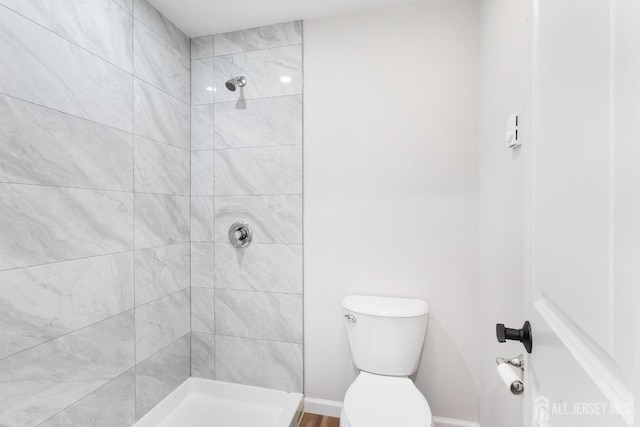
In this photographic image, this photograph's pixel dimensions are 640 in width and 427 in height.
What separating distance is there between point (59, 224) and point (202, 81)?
1180 mm

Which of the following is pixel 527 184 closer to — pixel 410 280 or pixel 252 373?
pixel 410 280

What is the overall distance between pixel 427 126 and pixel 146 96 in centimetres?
152

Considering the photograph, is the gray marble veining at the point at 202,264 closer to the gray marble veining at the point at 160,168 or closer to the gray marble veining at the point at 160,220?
the gray marble veining at the point at 160,220

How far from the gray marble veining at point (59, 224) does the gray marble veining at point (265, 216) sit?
1.66 feet

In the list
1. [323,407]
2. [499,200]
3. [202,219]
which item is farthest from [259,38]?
[323,407]

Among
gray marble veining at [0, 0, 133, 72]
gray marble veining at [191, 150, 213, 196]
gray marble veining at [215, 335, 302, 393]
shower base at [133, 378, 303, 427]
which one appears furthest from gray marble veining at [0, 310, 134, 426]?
gray marble veining at [0, 0, 133, 72]

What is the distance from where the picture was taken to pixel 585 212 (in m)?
0.39

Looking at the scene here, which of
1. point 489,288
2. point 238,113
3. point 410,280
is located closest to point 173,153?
point 238,113

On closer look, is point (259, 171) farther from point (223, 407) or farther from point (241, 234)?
point (223, 407)

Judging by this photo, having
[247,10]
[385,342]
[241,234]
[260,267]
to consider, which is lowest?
[385,342]

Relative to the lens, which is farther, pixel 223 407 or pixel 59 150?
pixel 223 407

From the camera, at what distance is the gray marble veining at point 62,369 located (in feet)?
3.19

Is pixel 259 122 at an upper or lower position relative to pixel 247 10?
lower

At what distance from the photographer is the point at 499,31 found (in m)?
1.18
